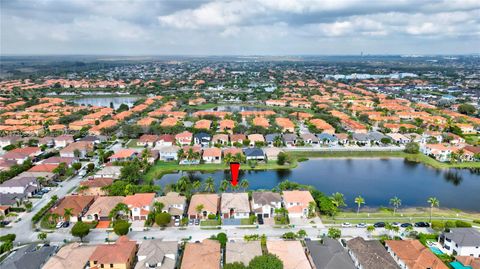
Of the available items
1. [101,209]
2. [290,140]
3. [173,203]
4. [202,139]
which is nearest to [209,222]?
[173,203]

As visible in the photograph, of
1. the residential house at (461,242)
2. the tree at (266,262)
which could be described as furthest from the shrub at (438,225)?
the tree at (266,262)

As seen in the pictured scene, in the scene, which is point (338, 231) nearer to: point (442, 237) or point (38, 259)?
point (442, 237)

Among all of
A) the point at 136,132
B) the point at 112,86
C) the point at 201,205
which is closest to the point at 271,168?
the point at 201,205

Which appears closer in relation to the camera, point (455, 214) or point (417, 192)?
point (455, 214)

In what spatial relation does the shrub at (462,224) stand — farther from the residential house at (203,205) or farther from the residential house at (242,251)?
the residential house at (203,205)

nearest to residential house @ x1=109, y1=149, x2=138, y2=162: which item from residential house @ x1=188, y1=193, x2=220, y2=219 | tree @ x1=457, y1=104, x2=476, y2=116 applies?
residential house @ x1=188, y1=193, x2=220, y2=219

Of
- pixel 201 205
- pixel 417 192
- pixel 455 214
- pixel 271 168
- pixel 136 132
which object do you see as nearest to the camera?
pixel 201 205
